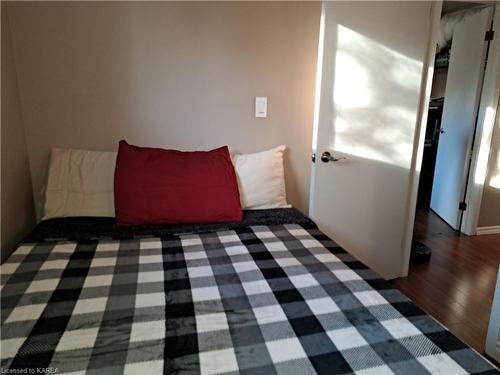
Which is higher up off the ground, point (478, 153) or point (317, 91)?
point (317, 91)

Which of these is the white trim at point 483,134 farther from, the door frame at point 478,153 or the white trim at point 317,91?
the white trim at point 317,91

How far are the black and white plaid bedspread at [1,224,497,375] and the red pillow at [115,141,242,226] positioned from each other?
0.95 feet

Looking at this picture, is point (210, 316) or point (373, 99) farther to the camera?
point (373, 99)

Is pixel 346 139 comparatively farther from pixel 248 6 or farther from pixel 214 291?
pixel 214 291

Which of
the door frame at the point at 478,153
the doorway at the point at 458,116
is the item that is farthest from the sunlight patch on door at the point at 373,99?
the doorway at the point at 458,116

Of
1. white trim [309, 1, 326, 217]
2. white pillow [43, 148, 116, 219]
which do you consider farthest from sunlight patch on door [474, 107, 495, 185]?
white pillow [43, 148, 116, 219]

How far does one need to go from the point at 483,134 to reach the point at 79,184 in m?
3.40

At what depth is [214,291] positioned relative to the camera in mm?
1095

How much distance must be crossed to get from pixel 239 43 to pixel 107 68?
73 centimetres

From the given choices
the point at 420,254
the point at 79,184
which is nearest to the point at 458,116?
the point at 420,254

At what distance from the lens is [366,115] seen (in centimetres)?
203

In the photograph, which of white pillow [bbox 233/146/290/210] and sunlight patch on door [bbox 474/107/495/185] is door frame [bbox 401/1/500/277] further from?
white pillow [bbox 233/146/290/210]

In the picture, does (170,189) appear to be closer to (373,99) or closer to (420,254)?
(373,99)

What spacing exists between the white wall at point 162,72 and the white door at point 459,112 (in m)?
2.09
